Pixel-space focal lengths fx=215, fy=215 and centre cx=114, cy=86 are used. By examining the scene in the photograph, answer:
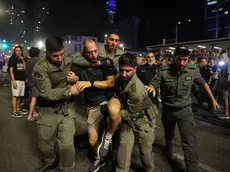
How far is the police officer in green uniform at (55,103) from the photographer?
291 centimetres

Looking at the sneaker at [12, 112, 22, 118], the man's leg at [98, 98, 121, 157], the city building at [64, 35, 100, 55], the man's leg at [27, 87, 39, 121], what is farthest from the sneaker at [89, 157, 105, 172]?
the city building at [64, 35, 100, 55]

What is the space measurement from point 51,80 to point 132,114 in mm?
1216

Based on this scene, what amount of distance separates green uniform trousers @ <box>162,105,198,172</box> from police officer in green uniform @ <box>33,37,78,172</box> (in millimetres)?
1589

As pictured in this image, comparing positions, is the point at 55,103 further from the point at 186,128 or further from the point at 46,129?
the point at 186,128

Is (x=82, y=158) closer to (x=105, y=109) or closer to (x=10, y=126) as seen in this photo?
(x=105, y=109)

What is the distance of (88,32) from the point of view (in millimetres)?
54375

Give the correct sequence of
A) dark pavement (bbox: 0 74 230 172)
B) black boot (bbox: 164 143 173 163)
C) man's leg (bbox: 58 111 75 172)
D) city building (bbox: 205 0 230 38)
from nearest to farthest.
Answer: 1. man's leg (bbox: 58 111 75 172)
2. dark pavement (bbox: 0 74 230 172)
3. black boot (bbox: 164 143 173 163)
4. city building (bbox: 205 0 230 38)

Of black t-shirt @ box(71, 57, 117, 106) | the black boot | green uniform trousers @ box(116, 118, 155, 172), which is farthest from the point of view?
the black boot

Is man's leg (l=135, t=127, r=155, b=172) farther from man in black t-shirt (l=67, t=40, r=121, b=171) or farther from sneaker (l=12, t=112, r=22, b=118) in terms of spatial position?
sneaker (l=12, t=112, r=22, b=118)

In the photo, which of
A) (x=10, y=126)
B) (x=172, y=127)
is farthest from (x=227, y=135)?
(x=10, y=126)

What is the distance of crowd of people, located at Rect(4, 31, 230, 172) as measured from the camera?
2871 mm

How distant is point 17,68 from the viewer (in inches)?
255

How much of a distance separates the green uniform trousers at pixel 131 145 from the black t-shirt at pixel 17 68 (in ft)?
15.5

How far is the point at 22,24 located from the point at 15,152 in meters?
111
